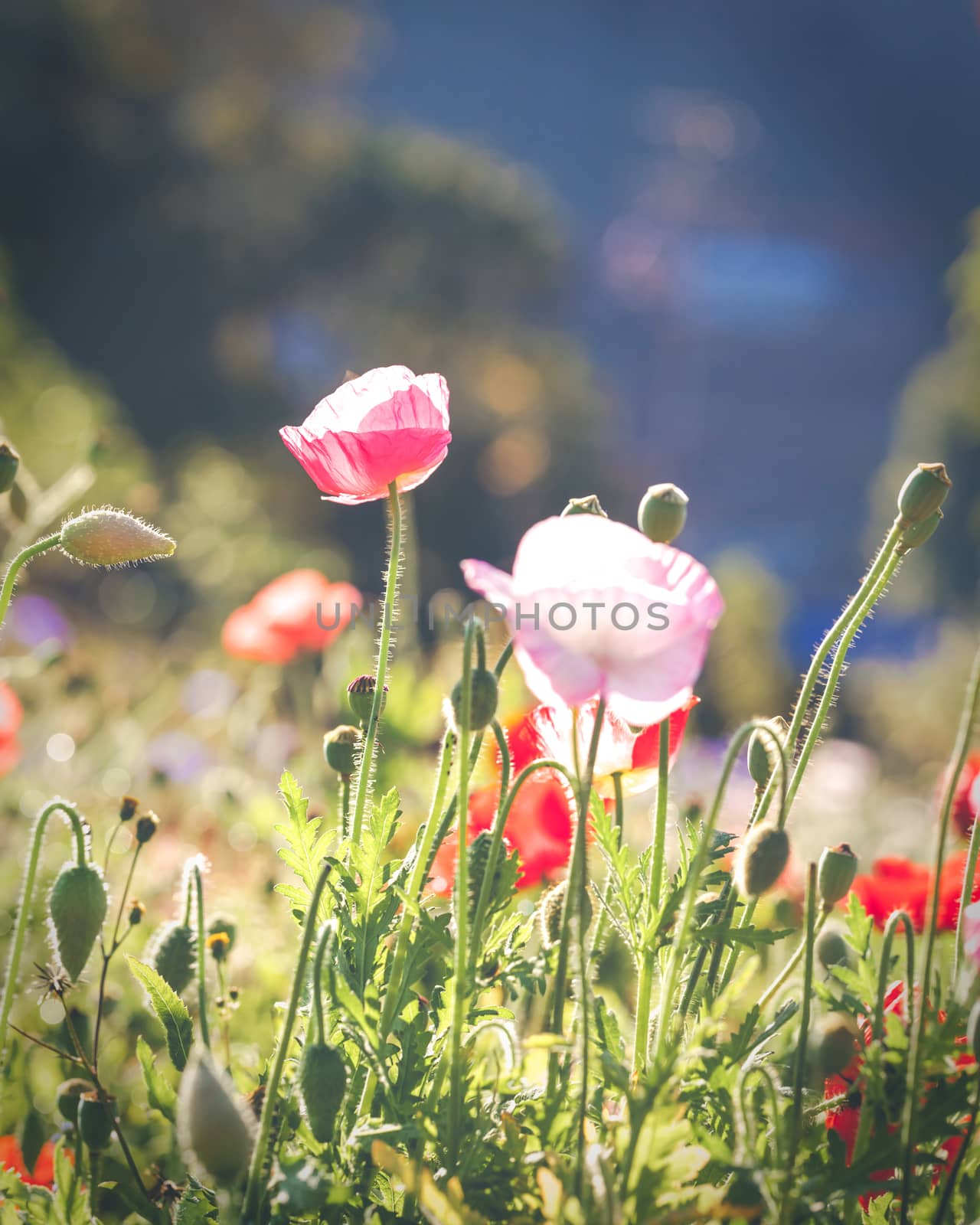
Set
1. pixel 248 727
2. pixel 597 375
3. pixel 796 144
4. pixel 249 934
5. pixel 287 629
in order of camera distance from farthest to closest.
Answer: pixel 796 144
pixel 597 375
pixel 248 727
pixel 287 629
pixel 249 934

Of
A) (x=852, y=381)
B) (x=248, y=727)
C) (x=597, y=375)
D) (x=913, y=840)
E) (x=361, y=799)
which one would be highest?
(x=852, y=381)

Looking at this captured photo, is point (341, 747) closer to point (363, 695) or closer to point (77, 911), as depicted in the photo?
point (363, 695)

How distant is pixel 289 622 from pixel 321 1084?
2.63ft

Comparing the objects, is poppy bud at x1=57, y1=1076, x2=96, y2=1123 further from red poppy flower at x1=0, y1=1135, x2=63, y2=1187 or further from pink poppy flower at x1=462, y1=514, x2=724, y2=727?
pink poppy flower at x1=462, y1=514, x2=724, y2=727

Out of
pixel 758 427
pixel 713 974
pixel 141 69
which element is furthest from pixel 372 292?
pixel 713 974

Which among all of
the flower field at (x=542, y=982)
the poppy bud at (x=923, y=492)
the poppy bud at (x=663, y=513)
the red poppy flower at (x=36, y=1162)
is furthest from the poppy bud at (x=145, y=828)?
the poppy bud at (x=923, y=492)

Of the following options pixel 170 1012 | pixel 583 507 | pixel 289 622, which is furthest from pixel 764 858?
pixel 289 622

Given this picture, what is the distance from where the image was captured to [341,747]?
0.52m

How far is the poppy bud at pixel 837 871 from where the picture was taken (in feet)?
1.49

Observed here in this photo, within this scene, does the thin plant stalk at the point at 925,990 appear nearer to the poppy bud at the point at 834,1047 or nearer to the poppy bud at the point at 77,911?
the poppy bud at the point at 834,1047

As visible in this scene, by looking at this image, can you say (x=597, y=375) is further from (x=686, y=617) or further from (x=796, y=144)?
(x=686, y=617)

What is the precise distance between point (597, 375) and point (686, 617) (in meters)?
8.99

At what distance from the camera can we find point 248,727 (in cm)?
126

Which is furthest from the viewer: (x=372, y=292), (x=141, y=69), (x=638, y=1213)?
(x=372, y=292)
